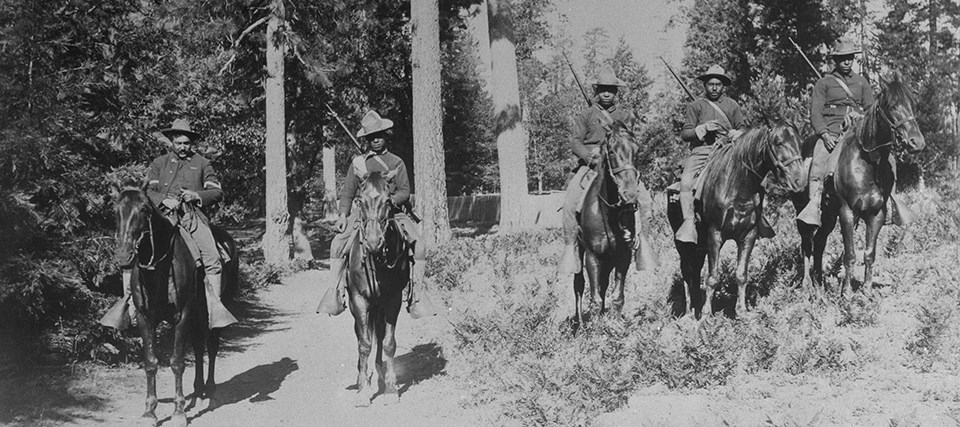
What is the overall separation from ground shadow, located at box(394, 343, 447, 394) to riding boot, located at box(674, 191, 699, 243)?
11.9 feet

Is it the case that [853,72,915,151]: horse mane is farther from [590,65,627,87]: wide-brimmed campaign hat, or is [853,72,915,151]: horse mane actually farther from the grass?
[590,65,627,87]: wide-brimmed campaign hat

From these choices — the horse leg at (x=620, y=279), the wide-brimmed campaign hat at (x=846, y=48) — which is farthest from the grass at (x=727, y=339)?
the wide-brimmed campaign hat at (x=846, y=48)

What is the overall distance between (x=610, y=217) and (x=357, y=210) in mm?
3043

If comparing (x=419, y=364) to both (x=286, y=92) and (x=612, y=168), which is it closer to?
(x=612, y=168)

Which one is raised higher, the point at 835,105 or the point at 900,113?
the point at 835,105

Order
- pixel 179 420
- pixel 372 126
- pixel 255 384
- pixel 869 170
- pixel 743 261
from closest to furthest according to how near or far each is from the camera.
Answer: pixel 179 420, pixel 372 126, pixel 743 261, pixel 869 170, pixel 255 384

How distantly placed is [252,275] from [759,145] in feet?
45.6

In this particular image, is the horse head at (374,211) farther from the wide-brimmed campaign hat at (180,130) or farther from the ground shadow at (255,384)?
the ground shadow at (255,384)

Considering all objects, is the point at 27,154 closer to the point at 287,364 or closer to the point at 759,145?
the point at 287,364

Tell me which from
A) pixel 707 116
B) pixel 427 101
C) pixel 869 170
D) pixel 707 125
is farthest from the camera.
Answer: pixel 427 101

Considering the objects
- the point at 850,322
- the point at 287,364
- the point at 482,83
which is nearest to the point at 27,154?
the point at 287,364

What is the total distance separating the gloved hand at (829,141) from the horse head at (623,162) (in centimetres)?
344

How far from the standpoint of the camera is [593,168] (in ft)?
32.7

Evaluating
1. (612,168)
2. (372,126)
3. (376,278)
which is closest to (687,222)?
(612,168)
